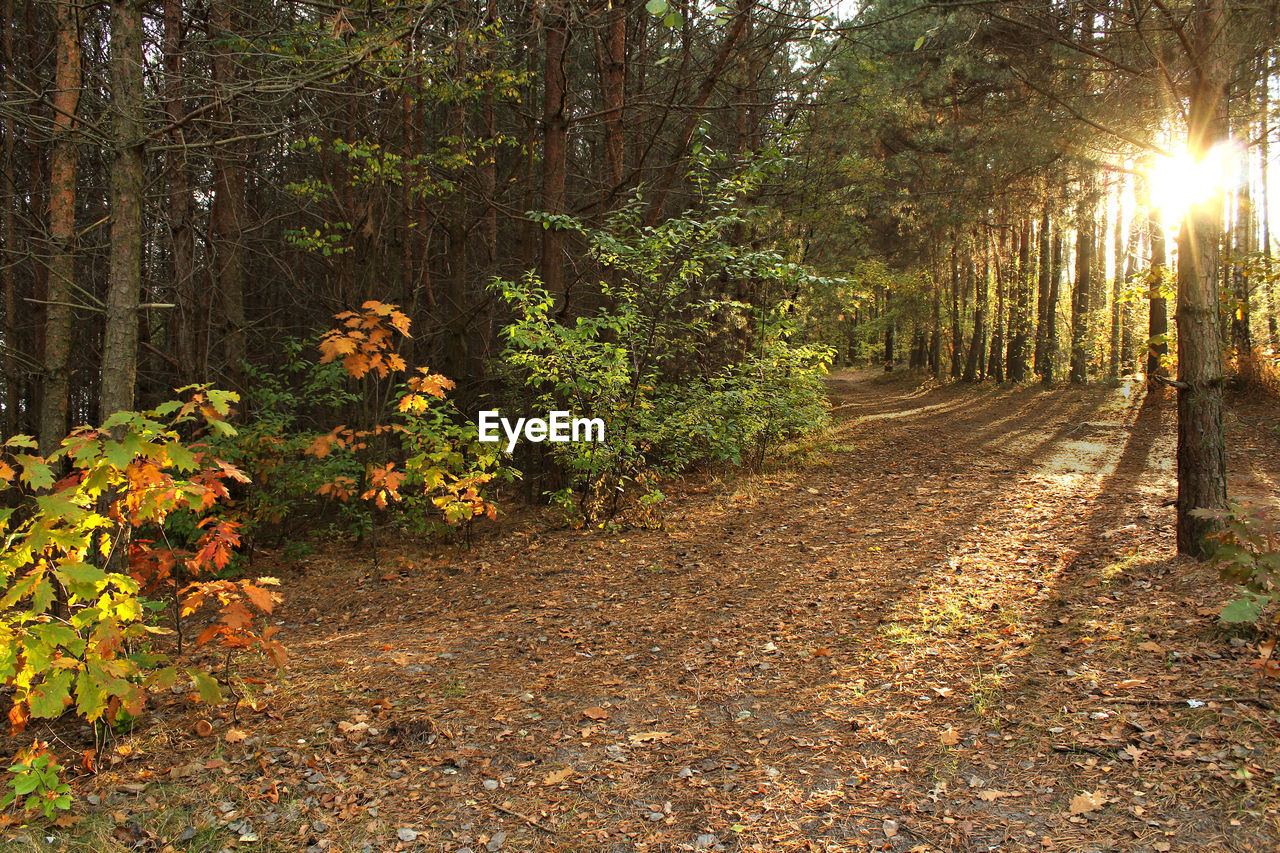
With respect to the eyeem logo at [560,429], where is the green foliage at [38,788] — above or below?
below

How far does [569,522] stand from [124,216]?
Result: 5.29m

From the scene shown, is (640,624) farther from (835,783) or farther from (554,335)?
(554,335)

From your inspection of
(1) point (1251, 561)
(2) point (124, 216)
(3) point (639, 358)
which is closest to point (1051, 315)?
(3) point (639, 358)

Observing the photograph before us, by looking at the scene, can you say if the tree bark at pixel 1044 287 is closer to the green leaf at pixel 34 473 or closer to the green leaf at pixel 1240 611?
the green leaf at pixel 1240 611

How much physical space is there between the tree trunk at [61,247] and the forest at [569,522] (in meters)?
0.04

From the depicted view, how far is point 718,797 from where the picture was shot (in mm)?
3357

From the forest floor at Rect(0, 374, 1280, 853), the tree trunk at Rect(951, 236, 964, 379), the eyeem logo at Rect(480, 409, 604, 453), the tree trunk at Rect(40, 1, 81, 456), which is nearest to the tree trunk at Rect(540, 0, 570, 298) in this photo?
the eyeem logo at Rect(480, 409, 604, 453)

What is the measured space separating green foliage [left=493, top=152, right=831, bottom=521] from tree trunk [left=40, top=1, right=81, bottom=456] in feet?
11.1

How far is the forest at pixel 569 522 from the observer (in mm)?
3176

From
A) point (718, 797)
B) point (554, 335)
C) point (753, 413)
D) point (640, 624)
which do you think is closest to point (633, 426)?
point (554, 335)

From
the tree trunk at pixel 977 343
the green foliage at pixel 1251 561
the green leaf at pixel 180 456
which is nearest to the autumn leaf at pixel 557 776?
the green leaf at pixel 180 456

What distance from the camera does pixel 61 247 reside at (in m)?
5.33

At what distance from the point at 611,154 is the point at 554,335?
10.3 ft

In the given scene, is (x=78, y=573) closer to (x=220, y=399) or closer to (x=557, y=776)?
(x=220, y=399)
